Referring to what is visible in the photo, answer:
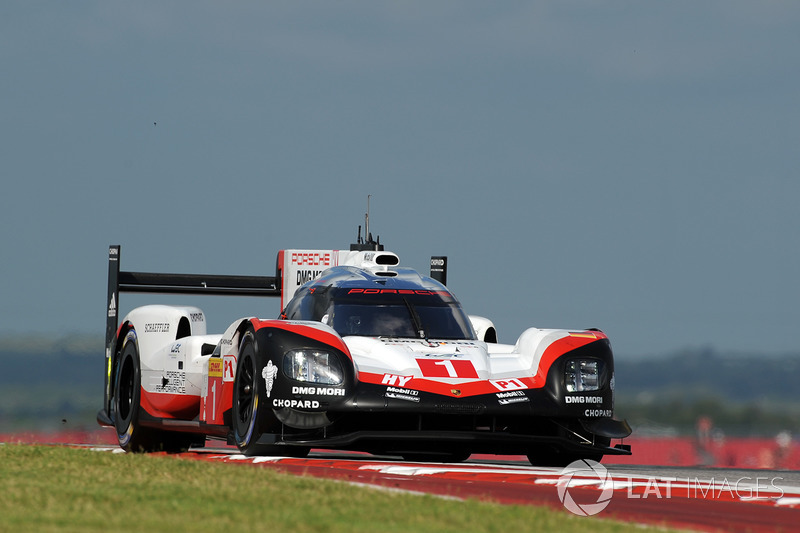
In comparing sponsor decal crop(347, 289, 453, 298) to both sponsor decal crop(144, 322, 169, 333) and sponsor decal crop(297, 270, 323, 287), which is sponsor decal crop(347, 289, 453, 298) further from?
sponsor decal crop(297, 270, 323, 287)

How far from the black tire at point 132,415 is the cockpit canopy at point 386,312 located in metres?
2.02

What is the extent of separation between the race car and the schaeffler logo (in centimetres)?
19

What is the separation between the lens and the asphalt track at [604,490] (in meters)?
6.19

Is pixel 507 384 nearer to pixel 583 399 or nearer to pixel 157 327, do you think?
pixel 583 399

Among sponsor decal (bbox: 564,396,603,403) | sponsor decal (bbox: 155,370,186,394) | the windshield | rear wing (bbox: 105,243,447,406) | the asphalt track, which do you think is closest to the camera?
the asphalt track

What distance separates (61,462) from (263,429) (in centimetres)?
139

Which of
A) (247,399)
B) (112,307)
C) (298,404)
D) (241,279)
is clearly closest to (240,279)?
(241,279)

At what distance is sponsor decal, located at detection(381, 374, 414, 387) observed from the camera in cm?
884

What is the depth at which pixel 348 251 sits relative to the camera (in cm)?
1327

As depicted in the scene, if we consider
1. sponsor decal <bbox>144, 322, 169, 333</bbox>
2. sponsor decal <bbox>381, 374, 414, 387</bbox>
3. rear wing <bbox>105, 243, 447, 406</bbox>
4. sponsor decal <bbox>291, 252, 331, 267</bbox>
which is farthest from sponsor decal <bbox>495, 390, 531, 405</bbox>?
sponsor decal <bbox>291, 252, 331, 267</bbox>

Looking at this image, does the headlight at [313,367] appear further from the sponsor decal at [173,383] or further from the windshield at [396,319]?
the sponsor decal at [173,383]

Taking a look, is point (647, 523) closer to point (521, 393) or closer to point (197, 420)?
point (521, 393)

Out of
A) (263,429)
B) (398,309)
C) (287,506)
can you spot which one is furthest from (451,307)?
(287,506)

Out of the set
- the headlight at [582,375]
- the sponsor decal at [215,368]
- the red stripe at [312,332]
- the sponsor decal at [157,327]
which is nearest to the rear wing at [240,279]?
the sponsor decal at [157,327]
